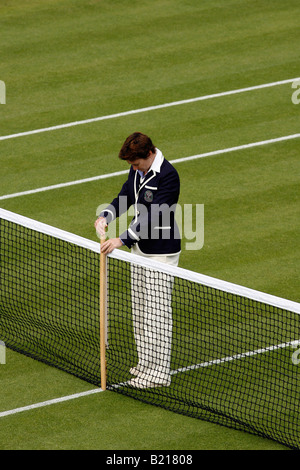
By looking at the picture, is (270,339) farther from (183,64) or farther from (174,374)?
(183,64)

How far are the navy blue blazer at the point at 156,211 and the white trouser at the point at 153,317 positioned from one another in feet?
0.58

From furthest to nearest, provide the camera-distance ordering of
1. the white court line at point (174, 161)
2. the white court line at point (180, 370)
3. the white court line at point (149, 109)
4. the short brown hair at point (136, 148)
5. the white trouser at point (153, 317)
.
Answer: the white court line at point (149, 109)
the white court line at point (174, 161)
the white trouser at point (153, 317)
the white court line at point (180, 370)
the short brown hair at point (136, 148)

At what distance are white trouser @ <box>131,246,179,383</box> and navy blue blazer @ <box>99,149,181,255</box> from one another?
176 millimetres

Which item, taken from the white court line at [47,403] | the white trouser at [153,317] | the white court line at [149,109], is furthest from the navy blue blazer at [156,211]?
the white court line at [149,109]

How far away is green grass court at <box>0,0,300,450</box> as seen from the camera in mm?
10297

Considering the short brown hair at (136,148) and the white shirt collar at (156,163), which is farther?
the white shirt collar at (156,163)

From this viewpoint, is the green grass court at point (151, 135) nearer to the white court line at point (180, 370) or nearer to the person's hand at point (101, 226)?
the white court line at point (180, 370)

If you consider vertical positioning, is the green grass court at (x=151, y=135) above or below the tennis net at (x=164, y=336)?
above

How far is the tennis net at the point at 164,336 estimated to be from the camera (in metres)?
10.3

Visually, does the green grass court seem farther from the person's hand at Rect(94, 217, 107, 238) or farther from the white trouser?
the person's hand at Rect(94, 217, 107, 238)

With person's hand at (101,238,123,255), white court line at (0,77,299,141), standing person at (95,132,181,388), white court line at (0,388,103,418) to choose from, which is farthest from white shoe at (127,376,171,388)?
white court line at (0,77,299,141)

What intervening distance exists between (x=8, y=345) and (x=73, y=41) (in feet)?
35.5

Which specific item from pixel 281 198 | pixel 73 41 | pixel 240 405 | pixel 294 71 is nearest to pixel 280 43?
pixel 294 71

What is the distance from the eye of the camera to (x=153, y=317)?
1065cm
